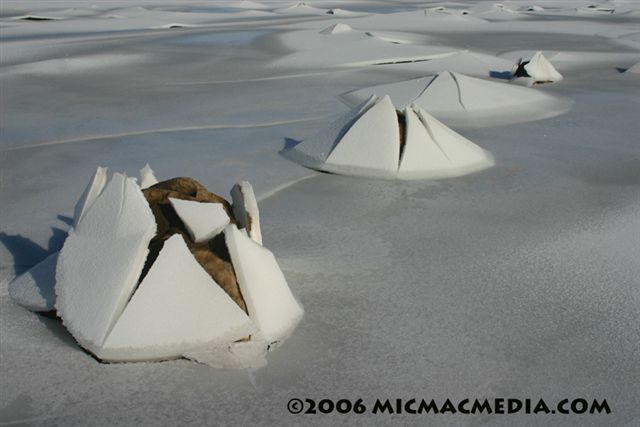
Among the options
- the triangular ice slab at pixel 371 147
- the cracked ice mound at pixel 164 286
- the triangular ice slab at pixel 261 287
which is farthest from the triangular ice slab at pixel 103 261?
the triangular ice slab at pixel 371 147

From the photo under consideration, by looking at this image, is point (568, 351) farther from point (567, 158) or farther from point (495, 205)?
point (567, 158)

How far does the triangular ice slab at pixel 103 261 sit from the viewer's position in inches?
67.1

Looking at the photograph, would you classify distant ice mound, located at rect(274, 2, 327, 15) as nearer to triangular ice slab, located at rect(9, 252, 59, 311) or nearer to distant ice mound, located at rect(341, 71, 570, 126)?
distant ice mound, located at rect(341, 71, 570, 126)

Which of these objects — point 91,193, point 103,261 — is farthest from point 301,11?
point 103,261

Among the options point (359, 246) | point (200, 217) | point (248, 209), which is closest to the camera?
point (200, 217)

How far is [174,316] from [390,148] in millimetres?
1795

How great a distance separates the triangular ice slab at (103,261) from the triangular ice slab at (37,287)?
103 millimetres

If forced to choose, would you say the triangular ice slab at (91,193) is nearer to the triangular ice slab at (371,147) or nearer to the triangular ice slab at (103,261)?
the triangular ice slab at (103,261)

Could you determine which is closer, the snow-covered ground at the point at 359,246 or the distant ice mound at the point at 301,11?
the snow-covered ground at the point at 359,246

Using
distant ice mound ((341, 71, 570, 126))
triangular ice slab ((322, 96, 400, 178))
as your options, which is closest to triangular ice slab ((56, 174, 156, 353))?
triangular ice slab ((322, 96, 400, 178))

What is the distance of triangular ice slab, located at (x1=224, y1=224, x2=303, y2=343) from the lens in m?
1.76

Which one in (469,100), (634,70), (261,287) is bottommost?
(634,70)

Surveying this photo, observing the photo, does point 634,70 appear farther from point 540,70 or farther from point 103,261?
point 103,261

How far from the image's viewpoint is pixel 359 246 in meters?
2.44
